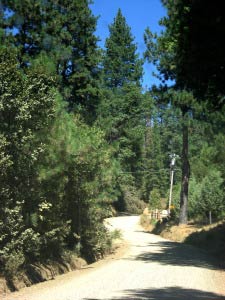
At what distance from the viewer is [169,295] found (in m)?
12.6

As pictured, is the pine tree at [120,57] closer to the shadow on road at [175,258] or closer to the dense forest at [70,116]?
the dense forest at [70,116]

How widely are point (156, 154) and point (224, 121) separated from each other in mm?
74342

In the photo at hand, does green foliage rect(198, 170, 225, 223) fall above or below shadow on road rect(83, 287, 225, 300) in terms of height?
above

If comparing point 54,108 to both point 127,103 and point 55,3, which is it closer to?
point 55,3

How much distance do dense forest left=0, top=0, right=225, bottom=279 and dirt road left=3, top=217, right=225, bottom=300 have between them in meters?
1.78

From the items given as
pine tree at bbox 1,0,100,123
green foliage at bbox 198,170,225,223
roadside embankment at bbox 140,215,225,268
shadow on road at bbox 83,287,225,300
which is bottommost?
shadow on road at bbox 83,287,225,300

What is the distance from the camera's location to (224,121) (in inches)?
1112

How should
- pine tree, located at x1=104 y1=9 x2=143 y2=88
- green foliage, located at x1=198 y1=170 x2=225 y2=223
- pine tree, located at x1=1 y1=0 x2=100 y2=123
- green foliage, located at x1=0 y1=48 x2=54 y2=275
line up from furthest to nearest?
pine tree, located at x1=104 y1=9 x2=143 y2=88, green foliage, located at x1=198 y1=170 x2=225 y2=223, pine tree, located at x1=1 y1=0 x2=100 y2=123, green foliage, located at x1=0 y1=48 x2=54 y2=275

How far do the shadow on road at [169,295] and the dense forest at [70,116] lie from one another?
416 cm

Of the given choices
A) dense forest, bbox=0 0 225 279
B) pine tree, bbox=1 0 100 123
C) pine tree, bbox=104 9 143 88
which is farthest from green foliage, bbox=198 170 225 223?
pine tree, bbox=104 9 143 88

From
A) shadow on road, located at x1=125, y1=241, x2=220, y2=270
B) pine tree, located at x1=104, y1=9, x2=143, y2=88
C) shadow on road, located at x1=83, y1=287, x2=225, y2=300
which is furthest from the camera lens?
pine tree, located at x1=104, y1=9, x2=143, y2=88

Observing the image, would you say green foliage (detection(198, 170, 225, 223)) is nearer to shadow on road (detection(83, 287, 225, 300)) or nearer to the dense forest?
the dense forest

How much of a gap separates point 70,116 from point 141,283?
8638 mm

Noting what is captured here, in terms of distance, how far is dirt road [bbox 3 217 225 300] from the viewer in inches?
499
